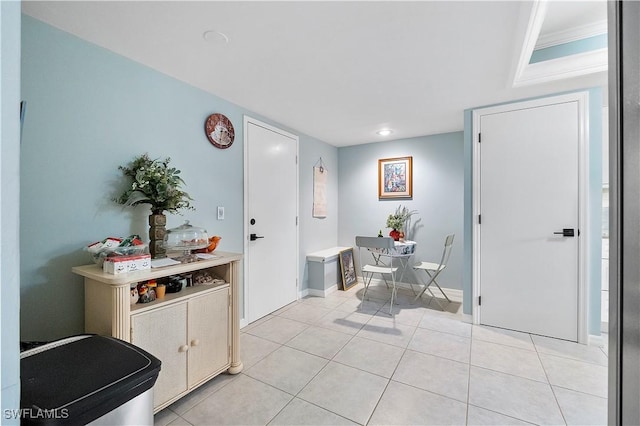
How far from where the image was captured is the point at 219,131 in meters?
2.55

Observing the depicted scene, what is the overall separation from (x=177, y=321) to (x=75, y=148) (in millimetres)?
1219

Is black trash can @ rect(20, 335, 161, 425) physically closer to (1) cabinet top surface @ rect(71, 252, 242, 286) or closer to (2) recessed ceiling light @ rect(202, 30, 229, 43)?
(1) cabinet top surface @ rect(71, 252, 242, 286)

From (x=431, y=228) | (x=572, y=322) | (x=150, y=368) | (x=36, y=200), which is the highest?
(x=36, y=200)

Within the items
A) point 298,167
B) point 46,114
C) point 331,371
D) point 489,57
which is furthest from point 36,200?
point 489,57

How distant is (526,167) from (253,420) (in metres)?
3.02

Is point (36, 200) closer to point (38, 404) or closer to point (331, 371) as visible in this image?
point (38, 404)

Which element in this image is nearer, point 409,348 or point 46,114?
point 46,114

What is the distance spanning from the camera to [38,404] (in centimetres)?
80

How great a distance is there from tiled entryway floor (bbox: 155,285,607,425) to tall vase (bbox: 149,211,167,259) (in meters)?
0.94

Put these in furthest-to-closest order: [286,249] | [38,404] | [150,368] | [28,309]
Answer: [286,249] < [28,309] < [150,368] < [38,404]

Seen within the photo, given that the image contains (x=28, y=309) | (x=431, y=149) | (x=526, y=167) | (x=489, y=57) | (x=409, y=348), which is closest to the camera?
(x=28, y=309)

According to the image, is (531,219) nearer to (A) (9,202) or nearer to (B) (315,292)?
(B) (315,292)

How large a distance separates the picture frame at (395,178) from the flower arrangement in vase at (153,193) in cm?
308

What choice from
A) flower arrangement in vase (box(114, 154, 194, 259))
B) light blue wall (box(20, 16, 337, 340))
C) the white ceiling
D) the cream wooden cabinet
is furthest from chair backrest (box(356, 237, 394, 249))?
flower arrangement in vase (box(114, 154, 194, 259))
